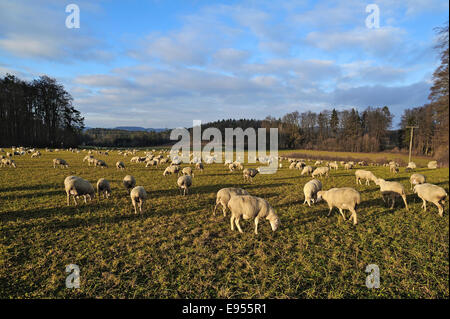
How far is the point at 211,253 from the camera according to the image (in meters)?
6.45

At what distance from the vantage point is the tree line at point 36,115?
59.2m

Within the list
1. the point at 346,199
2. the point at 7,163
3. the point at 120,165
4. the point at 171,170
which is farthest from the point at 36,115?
the point at 346,199

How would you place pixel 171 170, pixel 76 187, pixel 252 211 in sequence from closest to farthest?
1. pixel 252 211
2. pixel 76 187
3. pixel 171 170

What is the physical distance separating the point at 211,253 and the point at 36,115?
3693 inches

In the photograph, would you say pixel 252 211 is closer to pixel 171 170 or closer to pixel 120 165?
pixel 171 170

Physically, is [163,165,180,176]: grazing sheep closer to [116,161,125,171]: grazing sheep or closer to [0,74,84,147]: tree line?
[116,161,125,171]: grazing sheep

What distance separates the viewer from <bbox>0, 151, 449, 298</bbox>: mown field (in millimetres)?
4836

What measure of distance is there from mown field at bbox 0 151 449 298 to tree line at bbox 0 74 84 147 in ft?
246

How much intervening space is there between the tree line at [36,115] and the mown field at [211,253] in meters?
75.0

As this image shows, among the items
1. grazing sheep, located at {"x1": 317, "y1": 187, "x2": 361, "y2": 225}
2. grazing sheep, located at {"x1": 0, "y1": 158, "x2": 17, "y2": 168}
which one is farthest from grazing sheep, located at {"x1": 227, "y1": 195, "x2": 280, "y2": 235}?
grazing sheep, located at {"x1": 0, "y1": 158, "x2": 17, "y2": 168}

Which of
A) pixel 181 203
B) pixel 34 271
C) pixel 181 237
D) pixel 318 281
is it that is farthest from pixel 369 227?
Answer: pixel 34 271

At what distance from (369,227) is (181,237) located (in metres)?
8.52

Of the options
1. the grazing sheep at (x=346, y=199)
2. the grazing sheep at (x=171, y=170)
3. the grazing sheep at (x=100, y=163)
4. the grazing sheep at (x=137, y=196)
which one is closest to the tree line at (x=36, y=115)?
the grazing sheep at (x=100, y=163)
